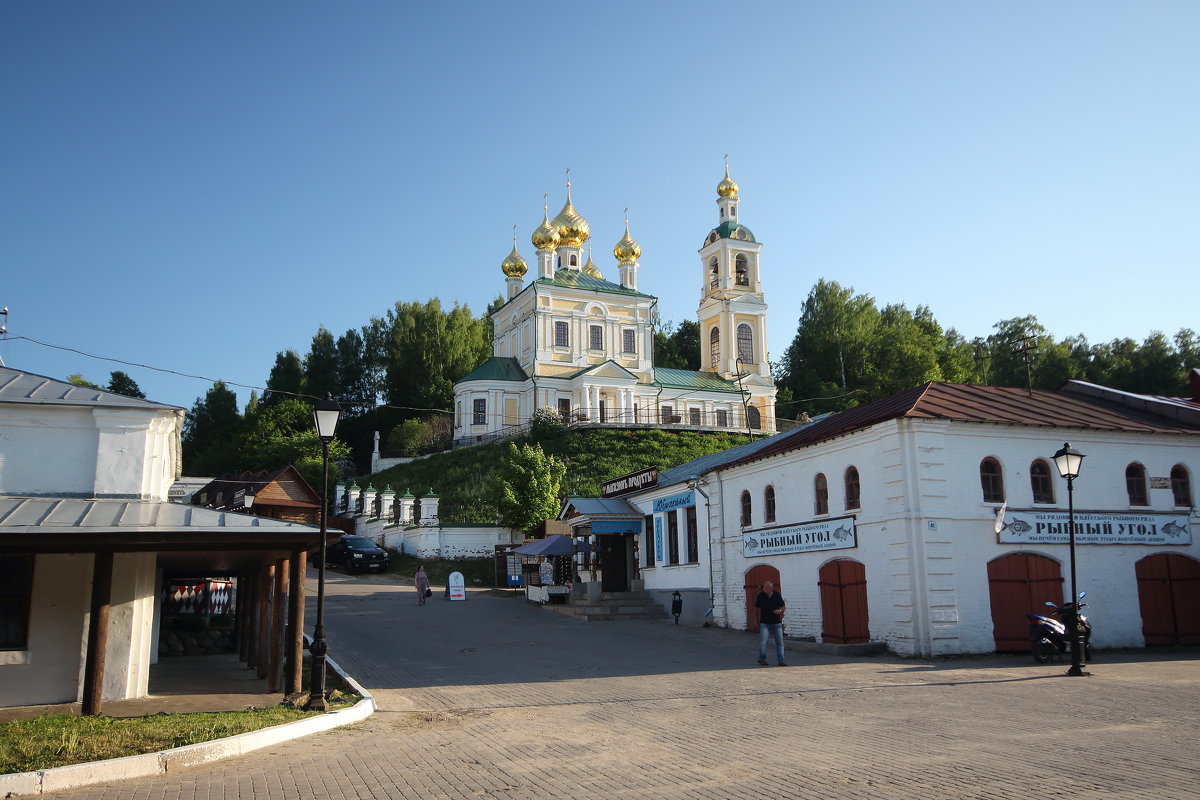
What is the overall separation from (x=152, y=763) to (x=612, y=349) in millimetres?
59444

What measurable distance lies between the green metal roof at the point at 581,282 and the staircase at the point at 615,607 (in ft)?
130

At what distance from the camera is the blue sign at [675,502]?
26516mm

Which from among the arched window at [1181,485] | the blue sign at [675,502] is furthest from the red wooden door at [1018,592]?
the blue sign at [675,502]

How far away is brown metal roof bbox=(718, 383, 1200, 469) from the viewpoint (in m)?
19.1

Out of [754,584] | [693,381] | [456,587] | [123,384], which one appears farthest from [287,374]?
[754,584]

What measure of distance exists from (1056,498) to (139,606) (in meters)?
17.5

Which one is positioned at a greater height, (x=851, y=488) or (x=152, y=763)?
(x=851, y=488)

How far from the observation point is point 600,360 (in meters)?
66.8

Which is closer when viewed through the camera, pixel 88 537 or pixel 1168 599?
pixel 88 537

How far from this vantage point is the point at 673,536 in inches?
1105

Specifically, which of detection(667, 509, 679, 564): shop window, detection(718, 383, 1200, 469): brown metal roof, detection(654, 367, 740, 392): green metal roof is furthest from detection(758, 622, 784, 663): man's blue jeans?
detection(654, 367, 740, 392): green metal roof

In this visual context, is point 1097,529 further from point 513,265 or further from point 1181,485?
point 513,265

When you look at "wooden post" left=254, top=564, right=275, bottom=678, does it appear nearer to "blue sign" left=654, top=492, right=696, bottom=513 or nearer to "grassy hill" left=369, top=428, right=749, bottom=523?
"blue sign" left=654, top=492, right=696, bottom=513

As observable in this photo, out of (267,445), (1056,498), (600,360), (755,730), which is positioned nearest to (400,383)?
(267,445)
